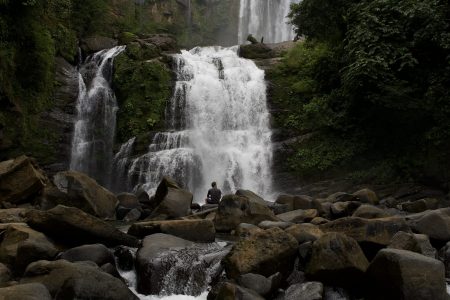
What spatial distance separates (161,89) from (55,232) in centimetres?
1566

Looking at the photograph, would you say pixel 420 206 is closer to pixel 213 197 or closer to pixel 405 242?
pixel 213 197

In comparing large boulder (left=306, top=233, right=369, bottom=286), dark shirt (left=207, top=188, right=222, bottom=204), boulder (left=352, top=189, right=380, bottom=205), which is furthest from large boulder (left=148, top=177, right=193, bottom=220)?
large boulder (left=306, top=233, right=369, bottom=286)

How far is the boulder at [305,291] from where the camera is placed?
23.2ft

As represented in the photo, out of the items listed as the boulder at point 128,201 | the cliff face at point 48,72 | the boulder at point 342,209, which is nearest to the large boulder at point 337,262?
the boulder at point 342,209

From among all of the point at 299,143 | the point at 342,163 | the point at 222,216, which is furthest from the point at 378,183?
the point at 222,216

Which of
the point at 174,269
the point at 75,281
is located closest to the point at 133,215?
the point at 174,269

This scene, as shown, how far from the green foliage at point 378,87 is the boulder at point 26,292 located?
1458cm

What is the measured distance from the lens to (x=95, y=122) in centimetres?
2294

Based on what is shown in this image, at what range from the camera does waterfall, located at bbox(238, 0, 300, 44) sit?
47188 millimetres

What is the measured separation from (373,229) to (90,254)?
503 cm

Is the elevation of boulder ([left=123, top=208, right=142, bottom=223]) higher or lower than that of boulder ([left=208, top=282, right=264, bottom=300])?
lower

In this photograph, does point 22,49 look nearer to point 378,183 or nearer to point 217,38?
point 378,183

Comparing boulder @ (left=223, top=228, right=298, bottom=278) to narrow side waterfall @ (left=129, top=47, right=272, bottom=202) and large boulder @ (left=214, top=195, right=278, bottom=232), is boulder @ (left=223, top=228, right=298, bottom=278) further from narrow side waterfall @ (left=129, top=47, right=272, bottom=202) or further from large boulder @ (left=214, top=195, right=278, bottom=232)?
narrow side waterfall @ (left=129, top=47, right=272, bottom=202)

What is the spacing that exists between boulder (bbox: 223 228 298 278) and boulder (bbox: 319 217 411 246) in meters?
1.14
